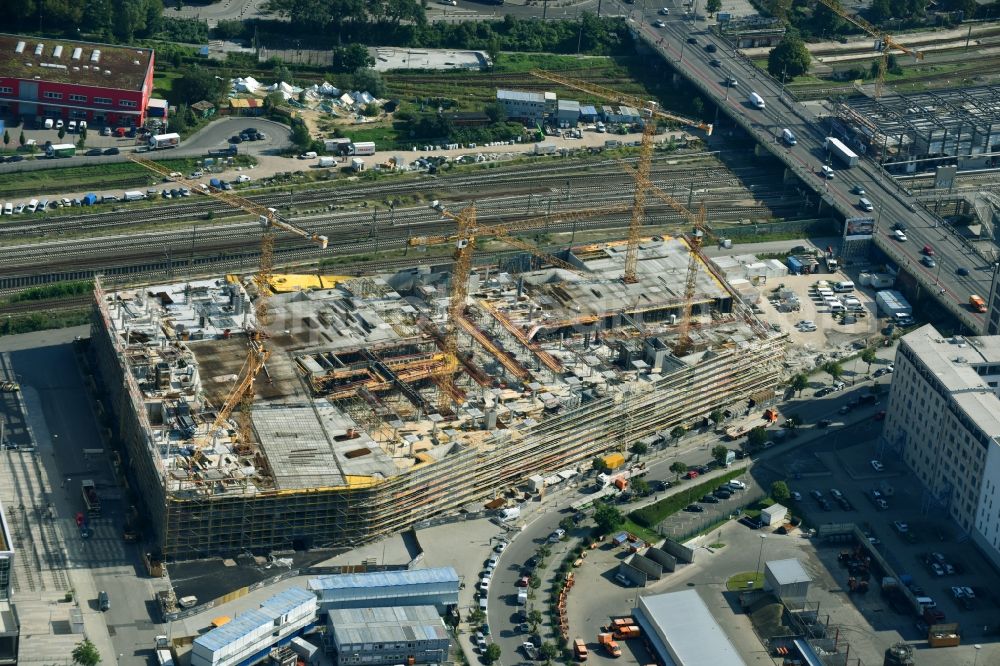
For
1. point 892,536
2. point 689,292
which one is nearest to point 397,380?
point 689,292

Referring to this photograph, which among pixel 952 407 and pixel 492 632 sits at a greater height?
pixel 952 407

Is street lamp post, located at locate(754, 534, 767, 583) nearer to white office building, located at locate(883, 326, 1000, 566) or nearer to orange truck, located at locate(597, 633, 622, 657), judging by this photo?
orange truck, located at locate(597, 633, 622, 657)

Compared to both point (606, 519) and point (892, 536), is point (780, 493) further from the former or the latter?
point (606, 519)

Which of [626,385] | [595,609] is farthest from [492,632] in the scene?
[626,385]

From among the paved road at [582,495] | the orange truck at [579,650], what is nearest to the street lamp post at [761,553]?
the paved road at [582,495]

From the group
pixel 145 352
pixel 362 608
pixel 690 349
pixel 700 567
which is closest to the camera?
pixel 362 608

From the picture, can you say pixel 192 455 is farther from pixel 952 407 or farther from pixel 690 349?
pixel 952 407
